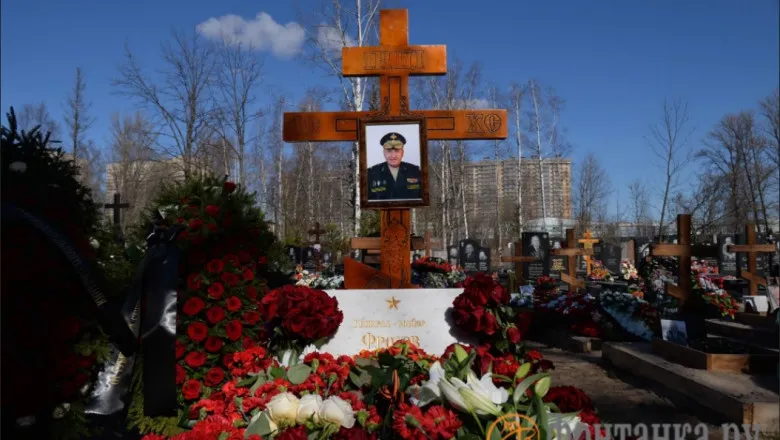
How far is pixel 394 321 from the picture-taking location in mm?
3631

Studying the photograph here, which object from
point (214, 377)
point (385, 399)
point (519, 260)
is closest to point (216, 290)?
point (214, 377)

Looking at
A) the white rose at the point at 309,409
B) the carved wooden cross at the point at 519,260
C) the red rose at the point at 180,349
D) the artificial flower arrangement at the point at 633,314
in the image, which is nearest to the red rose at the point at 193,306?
the red rose at the point at 180,349

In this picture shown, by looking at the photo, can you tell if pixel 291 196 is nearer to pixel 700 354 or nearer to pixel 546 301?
pixel 546 301

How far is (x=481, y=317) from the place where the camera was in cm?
341

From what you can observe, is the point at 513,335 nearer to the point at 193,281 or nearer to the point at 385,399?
the point at 385,399

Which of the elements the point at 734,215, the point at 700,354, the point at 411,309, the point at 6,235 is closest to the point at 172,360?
the point at 6,235

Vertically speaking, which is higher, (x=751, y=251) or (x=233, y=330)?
(x=751, y=251)

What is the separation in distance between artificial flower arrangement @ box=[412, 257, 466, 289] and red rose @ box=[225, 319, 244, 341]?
8.76 m

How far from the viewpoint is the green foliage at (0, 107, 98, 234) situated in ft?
9.63

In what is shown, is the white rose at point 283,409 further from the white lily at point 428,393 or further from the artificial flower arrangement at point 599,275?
the artificial flower arrangement at point 599,275

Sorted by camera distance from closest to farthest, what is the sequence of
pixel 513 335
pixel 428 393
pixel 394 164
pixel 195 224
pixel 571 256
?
pixel 428 393 < pixel 513 335 < pixel 195 224 < pixel 394 164 < pixel 571 256

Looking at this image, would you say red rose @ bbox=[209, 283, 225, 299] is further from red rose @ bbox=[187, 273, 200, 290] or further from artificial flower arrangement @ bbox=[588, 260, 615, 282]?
artificial flower arrangement @ bbox=[588, 260, 615, 282]

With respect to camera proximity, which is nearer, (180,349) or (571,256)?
(180,349)

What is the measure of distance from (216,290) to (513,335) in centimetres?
185
